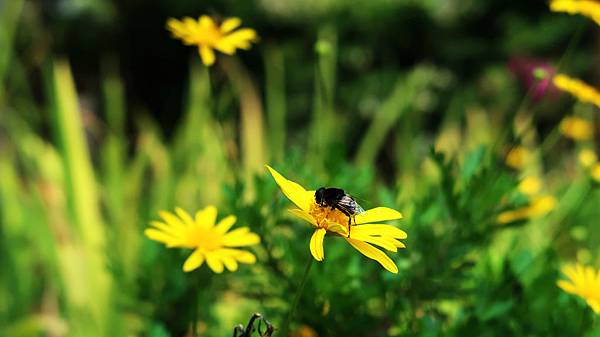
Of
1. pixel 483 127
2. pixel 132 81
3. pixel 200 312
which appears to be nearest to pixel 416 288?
pixel 200 312

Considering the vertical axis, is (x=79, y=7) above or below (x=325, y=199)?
above

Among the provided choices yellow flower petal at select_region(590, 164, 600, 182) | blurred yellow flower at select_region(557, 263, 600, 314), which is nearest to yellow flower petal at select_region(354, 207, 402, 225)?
blurred yellow flower at select_region(557, 263, 600, 314)

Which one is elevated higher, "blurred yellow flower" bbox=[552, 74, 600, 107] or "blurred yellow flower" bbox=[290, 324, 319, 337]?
"blurred yellow flower" bbox=[552, 74, 600, 107]

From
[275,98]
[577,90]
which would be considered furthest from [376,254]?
[275,98]

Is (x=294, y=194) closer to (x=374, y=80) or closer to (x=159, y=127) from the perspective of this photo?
(x=374, y=80)

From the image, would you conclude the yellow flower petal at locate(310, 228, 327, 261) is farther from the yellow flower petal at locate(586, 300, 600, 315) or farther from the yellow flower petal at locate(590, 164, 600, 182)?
the yellow flower petal at locate(590, 164, 600, 182)

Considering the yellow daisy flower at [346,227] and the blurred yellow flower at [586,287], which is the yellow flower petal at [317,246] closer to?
the yellow daisy flower at [346,227]

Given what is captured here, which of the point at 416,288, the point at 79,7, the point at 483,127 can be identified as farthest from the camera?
the point at 79,7

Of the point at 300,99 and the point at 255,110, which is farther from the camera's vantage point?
→ the point at 300,99
